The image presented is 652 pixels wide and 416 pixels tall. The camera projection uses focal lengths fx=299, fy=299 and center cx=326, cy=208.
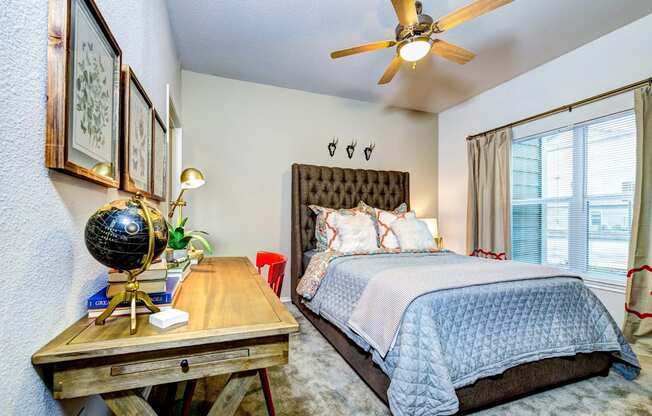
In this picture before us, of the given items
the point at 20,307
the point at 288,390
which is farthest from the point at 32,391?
the point at 288,390

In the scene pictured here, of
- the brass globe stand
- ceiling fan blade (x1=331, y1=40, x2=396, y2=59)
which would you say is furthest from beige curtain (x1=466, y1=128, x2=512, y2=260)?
the brass globe stand

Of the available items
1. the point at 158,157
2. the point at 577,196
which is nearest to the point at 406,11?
the point at 158,157

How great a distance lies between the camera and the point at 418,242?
3.03m

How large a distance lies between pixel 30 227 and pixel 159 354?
1.35 ft

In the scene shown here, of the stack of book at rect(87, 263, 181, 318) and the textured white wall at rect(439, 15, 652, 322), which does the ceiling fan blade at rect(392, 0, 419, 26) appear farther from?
the textured white wall at rect(439, 15, 652, 322)

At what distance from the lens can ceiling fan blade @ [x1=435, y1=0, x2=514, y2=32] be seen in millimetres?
1699

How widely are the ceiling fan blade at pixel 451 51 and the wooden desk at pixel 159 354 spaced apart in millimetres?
2171

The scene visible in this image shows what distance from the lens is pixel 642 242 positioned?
2383mm

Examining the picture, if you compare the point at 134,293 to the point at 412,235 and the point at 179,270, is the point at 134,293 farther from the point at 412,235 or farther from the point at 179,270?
the point at 412,235

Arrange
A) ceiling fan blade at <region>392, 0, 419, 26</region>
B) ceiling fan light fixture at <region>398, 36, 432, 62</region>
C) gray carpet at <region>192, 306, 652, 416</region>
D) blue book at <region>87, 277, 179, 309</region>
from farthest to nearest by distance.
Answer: ceiling fan light fixture at <region>398, 36, 432, 62</region> → ceiling fan blade at <region>392, 0, 419, 26</region> → gray carpet at <region>192, 306, 652, 416</region> → blue book at <region>87, 277, 179, 309</region>

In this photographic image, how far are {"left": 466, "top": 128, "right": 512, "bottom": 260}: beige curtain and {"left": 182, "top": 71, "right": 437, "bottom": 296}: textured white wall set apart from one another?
122cm

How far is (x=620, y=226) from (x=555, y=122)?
1162 mm

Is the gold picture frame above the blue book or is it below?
above

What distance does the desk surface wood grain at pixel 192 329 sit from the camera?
690mm
